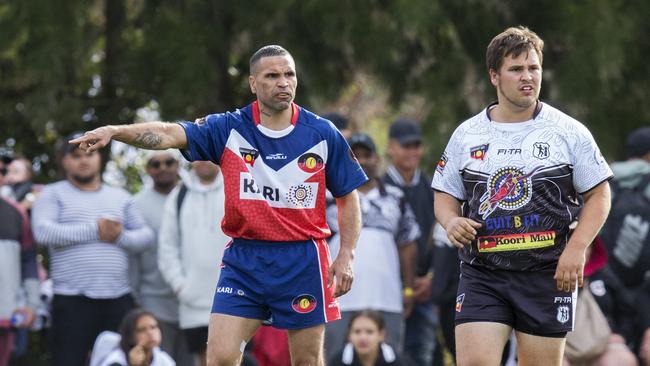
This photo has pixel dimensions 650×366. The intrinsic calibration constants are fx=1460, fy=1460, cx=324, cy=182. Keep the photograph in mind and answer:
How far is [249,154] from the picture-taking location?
8.41 metres

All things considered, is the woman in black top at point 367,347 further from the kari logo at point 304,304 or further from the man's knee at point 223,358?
the man's knee at point 223,358

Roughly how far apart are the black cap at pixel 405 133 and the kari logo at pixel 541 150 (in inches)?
174

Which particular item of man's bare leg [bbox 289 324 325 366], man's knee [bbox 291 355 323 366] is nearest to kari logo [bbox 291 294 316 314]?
man's bare leg [bbox 289 324 325 366]

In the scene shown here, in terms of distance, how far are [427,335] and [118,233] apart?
2831 millimetres

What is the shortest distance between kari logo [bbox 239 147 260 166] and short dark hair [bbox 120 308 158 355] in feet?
11.0

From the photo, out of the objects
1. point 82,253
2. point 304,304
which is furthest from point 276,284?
point 82,253

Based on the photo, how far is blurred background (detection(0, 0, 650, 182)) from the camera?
13227mm

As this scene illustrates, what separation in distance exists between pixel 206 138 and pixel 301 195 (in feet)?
2.09

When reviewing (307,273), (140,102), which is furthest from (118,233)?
(307,273)

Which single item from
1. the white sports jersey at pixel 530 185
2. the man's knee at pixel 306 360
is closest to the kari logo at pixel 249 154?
the man's knee at pixel 306 360

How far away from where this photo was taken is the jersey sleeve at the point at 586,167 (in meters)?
7.84

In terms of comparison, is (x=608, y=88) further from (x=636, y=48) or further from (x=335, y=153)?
(x=335, y=153)

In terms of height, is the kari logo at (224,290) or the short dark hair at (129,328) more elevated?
the kari logo at (224,290)

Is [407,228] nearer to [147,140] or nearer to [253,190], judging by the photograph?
[253,190]
